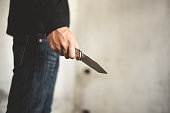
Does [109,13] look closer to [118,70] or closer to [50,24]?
[118,70]

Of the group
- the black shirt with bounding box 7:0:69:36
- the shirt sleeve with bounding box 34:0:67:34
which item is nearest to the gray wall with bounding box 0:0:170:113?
the black shirt with bounding box 7:0:69:36

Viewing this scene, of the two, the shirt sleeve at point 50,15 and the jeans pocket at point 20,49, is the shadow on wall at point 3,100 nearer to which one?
the jeans pocket at point 20,49

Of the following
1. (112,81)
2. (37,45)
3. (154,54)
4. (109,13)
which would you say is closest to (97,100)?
(112,81)

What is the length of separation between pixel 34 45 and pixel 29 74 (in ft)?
0.37

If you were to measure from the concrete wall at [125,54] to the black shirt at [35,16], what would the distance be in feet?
2.52

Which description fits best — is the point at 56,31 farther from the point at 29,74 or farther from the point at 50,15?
the point at 29,74

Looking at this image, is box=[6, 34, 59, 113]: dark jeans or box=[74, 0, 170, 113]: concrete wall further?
box=[74, 0, 170, 113]: concrete wall

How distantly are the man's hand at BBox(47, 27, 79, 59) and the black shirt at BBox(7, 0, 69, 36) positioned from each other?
0.9 inches

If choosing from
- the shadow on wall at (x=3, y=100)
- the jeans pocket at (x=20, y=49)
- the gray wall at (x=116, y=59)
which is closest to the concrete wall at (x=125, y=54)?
A: the gray wall at (x=116, y=59)

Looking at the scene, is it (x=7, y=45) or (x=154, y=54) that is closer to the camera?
(x=7, y=45)

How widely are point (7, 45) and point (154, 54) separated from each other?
3.47ft

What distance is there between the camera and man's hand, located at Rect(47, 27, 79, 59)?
0.47 metres

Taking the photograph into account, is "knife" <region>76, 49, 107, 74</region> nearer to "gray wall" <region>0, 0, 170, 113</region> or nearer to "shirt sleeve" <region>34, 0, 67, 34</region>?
"shirt sleeve" <region>34, 0, 67, 34</region>

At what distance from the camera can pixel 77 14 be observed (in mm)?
1427
